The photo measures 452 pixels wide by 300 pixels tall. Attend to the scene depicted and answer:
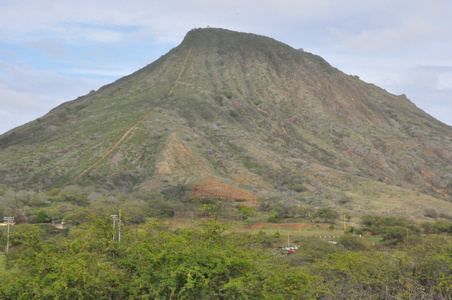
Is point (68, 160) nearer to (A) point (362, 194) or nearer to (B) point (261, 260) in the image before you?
(A) point (362, 194)

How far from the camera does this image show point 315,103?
397ft

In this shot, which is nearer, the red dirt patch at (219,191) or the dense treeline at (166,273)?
the dense treeline at (166,273)

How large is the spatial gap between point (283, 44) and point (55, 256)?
137 meters

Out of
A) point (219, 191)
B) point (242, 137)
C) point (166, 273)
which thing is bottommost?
point (166, 273)

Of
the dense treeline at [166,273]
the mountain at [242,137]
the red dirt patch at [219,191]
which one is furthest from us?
the mountain at [242,137]

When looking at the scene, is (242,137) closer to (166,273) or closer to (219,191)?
(219,191)

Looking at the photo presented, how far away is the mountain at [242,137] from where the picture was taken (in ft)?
269

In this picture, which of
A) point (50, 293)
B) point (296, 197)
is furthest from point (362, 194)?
point (50, 293)

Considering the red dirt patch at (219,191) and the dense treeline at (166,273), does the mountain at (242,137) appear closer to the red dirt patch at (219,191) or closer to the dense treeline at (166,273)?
the red dirt patch at (219,191)

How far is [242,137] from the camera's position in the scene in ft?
326

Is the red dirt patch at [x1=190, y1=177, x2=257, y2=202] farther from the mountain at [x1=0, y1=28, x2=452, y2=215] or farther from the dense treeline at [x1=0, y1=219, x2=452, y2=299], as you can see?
the dense treeline at [x1=0, y1=219, x2=452, y2=299]

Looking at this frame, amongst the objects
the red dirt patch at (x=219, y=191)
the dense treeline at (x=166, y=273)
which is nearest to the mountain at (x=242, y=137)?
the red dirt patch at (x=219, y=191)

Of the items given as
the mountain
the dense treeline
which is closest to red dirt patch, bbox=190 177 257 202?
the mountain

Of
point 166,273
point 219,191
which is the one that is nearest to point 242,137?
point 219,191
